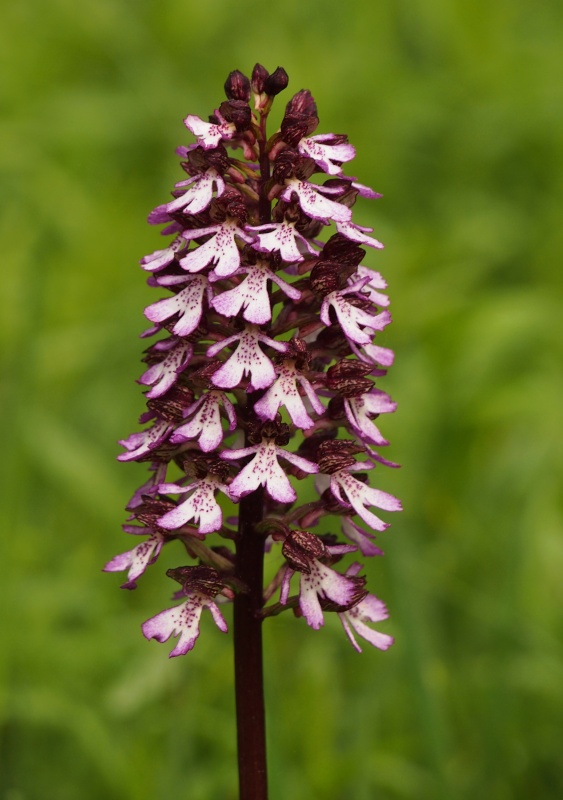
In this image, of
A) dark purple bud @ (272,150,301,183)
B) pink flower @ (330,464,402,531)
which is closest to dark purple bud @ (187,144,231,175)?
dark purple bud @ (272,150,301,183)

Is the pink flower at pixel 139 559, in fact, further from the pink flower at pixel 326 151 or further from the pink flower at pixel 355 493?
the pink flower at pixel 326 151

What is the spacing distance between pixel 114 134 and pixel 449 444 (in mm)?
4755

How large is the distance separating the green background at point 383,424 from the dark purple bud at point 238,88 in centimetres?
169

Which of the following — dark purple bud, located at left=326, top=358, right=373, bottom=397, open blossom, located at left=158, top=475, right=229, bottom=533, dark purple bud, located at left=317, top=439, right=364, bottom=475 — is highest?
dark purple bud, located at left=326, top=358, right=373, bottom=397

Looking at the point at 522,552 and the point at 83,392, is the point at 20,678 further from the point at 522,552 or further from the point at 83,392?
the point at 83,392

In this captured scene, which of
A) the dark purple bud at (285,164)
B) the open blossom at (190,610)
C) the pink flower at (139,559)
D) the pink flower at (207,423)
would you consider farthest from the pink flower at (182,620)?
the dark purple bud at (285,164)

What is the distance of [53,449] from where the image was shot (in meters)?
5.68

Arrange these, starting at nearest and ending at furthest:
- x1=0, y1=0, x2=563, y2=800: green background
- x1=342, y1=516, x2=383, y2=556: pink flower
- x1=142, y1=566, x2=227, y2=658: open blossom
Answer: x1=142, y1=566, x2=227, y2=658: open blossom < x1=342, y1=516, x2=383, y2=556: pink flower < x1=0, y1=0, x2=563, y2=800: green background

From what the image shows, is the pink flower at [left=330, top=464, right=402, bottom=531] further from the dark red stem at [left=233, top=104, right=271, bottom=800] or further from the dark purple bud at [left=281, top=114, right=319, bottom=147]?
the dark purple bud at [left=281, top=114, right=319, bottom=147]

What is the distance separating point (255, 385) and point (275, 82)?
736mm

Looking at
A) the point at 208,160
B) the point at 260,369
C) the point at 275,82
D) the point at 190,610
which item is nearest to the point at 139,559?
the point at 190,610

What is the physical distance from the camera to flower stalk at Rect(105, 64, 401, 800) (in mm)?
2508

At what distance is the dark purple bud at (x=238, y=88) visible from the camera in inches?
107

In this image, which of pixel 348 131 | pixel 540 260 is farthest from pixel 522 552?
pixel 348 131
